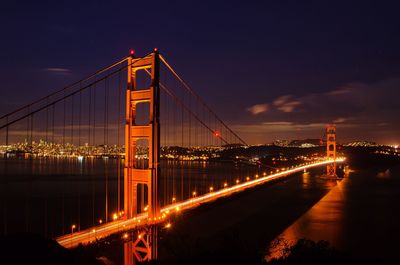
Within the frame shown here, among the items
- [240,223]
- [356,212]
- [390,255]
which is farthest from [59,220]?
[356,212]

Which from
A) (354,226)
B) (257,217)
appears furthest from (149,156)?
(354,226)

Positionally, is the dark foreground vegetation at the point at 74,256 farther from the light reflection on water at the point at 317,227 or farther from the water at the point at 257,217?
the light reflection on water at the point at 317,227

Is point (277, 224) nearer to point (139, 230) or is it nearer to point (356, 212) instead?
point (356, 212)

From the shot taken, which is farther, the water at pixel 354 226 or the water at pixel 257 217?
the water at pixel 257 217

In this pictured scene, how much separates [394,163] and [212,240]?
117 metres

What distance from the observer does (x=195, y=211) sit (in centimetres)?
1850

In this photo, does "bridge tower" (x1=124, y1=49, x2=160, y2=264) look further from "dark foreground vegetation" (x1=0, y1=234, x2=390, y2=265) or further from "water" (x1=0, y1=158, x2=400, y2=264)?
"dark foreground vegetation" (x1=0, y1=234, x2=390, y2=265)

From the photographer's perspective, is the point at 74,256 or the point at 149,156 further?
the point at 149,156

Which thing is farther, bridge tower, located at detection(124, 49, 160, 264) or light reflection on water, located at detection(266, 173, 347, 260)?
light reflection on water, located at detection(266, 173, 347, 260)

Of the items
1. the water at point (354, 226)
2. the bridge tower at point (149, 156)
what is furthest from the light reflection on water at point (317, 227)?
the bridge tower at point (149, 156)

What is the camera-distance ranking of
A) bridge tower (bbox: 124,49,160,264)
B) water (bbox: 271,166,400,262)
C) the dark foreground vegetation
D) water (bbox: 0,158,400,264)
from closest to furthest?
the dark foreground vegetation, bridge tower (bbox: 124,49,160,264), water (bbox: 271,166,400,262), water (bbox: 0,158,400,264)

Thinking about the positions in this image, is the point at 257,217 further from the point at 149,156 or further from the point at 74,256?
the point at 74,256

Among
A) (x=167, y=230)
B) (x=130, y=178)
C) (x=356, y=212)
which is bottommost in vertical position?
(x=356, y=212)

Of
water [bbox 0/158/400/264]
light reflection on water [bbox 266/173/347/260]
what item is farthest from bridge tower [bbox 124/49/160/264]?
light reflection on water [bbox 266/173/347/260]
